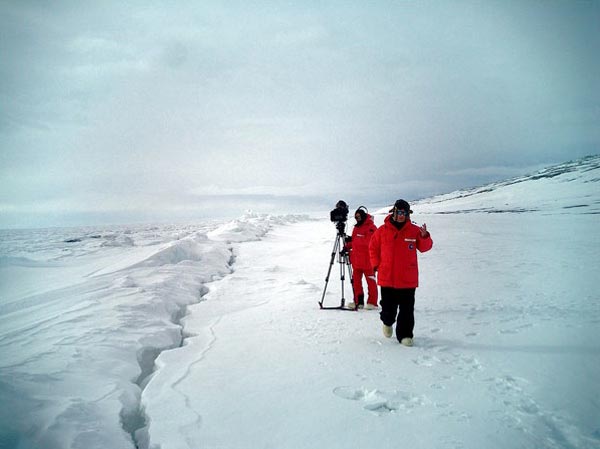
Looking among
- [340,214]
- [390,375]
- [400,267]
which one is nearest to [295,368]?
[390,375]

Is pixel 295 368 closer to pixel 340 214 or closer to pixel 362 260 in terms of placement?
pixel 362 260

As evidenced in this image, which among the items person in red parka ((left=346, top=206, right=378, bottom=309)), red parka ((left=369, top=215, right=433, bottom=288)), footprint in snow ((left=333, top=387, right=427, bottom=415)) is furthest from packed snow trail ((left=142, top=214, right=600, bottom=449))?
red parka ((left=369, top=215, right=433, bottom=288))

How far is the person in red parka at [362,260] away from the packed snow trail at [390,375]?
1.50 feet

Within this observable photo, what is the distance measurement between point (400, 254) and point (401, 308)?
0.72 metres

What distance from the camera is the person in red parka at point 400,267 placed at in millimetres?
3925

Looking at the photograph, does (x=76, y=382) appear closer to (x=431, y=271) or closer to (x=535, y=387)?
(x=535, y=387)

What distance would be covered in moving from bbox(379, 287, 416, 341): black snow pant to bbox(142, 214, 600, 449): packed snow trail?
0.25 metres

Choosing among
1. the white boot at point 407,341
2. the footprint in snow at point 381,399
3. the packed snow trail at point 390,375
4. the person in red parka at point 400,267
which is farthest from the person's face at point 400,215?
the footprint in snow at point 381,399

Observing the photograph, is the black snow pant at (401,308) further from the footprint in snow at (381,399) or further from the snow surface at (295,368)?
the footprint in snow at (381,399)

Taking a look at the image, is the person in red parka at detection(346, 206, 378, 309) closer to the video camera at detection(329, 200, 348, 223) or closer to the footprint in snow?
the video camera at detection(329, 200, 348, 223)

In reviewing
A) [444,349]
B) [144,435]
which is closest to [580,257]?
[444,349]

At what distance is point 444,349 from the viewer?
3.68 metres

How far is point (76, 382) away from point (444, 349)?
4022 mm

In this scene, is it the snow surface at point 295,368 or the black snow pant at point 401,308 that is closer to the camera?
the snow surface at point 295,368
